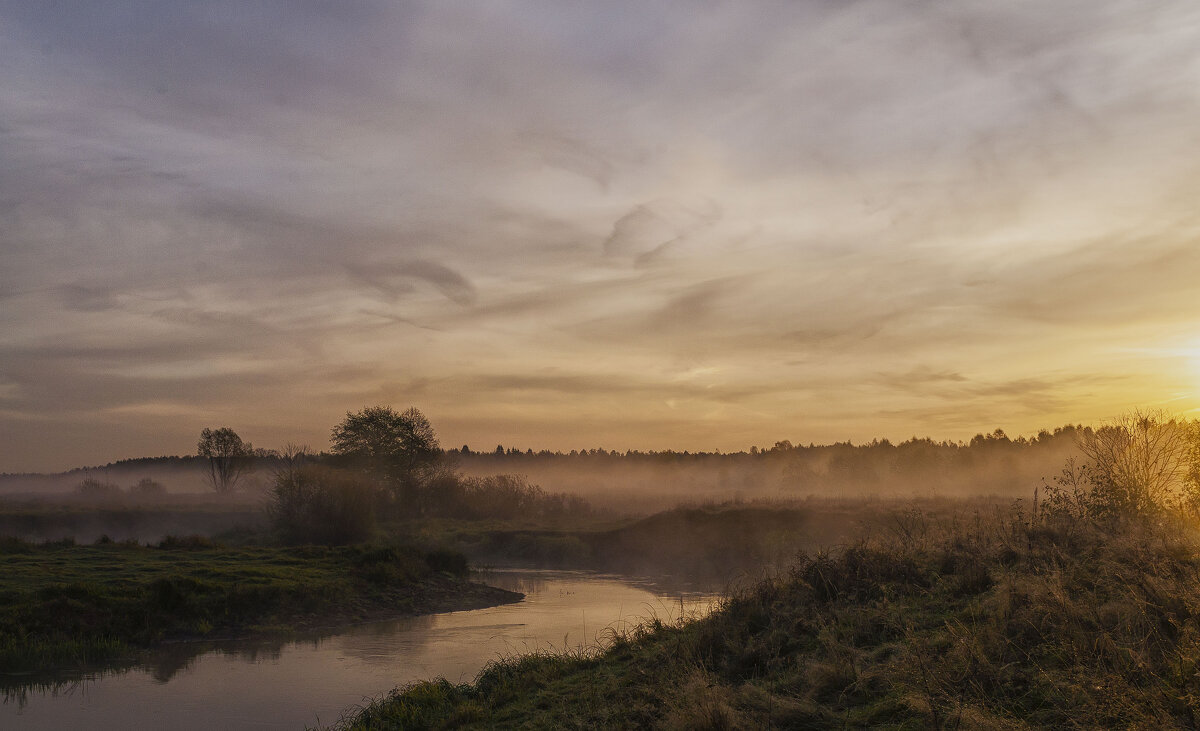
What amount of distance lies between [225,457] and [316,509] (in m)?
67.0

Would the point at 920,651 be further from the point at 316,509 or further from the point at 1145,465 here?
the point at 316,509

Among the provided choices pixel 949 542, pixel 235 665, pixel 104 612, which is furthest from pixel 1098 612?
pixel 104 612

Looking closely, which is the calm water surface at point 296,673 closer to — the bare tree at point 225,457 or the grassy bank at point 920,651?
the grassy bank at point 920,651

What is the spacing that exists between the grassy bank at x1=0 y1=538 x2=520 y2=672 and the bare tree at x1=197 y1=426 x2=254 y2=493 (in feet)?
229

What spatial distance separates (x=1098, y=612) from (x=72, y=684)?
2293 cm

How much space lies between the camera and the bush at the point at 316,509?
47.6 m

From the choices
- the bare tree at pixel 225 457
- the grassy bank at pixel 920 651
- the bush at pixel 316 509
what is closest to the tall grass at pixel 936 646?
the grassy bank at pixel 920 651

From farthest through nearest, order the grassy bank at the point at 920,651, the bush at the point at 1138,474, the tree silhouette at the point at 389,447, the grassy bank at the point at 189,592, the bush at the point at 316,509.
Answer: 1. the tree silhouette at the point at 389,447
2. the bush at the point at 316,509
3. the grassy bank at the point at 189,592
4. the bush at the point at 1138,474
5. the grassy bank at the point at 920,651

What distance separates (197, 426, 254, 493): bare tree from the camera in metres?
104

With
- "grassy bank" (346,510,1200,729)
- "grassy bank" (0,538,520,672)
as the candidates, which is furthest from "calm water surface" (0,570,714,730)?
"grassy bank" (346,510,1200,729)

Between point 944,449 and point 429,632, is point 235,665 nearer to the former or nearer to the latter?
point 429,632

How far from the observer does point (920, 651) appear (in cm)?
888

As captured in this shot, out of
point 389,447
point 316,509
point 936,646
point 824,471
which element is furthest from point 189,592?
point 824,471

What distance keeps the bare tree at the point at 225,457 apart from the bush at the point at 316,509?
62.7 m
